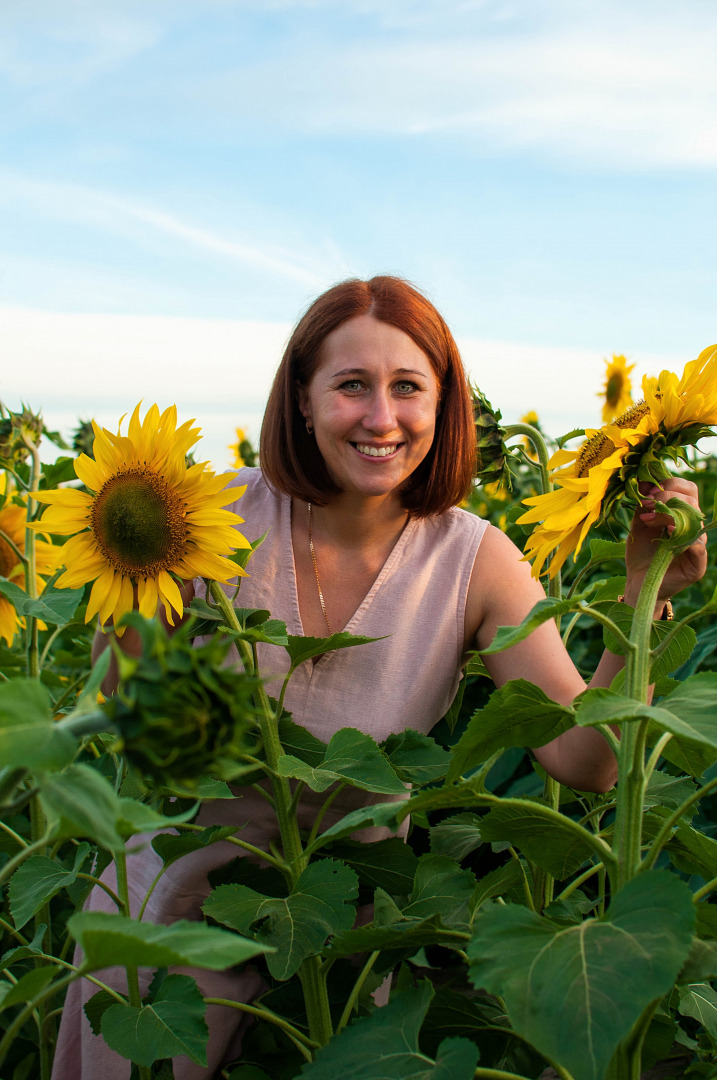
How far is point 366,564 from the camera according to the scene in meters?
1.60

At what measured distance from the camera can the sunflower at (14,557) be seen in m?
1.55

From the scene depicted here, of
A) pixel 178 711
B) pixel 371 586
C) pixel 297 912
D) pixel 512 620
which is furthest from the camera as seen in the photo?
pixel 371 586

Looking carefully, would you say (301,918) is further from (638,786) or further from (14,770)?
(14,770)

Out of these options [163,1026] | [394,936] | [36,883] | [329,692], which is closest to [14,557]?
[329,692]

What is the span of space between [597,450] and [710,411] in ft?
0.46

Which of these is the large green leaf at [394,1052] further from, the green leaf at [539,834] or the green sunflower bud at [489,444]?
the green sunflower bud at [489,444]

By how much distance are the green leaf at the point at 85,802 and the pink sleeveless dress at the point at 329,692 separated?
0.95 meters

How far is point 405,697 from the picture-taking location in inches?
58.5

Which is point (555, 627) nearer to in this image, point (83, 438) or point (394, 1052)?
point (394, 1052)

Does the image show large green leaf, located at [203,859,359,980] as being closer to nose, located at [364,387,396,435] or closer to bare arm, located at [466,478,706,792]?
bare arm, located at [466,478,706,792]

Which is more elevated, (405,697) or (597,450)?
(597,450)

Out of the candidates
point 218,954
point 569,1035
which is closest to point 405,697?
point 569,1035

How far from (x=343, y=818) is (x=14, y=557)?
3.11 feet

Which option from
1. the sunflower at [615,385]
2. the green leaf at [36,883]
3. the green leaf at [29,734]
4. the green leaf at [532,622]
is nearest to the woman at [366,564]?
the green leaf at [36,883]
